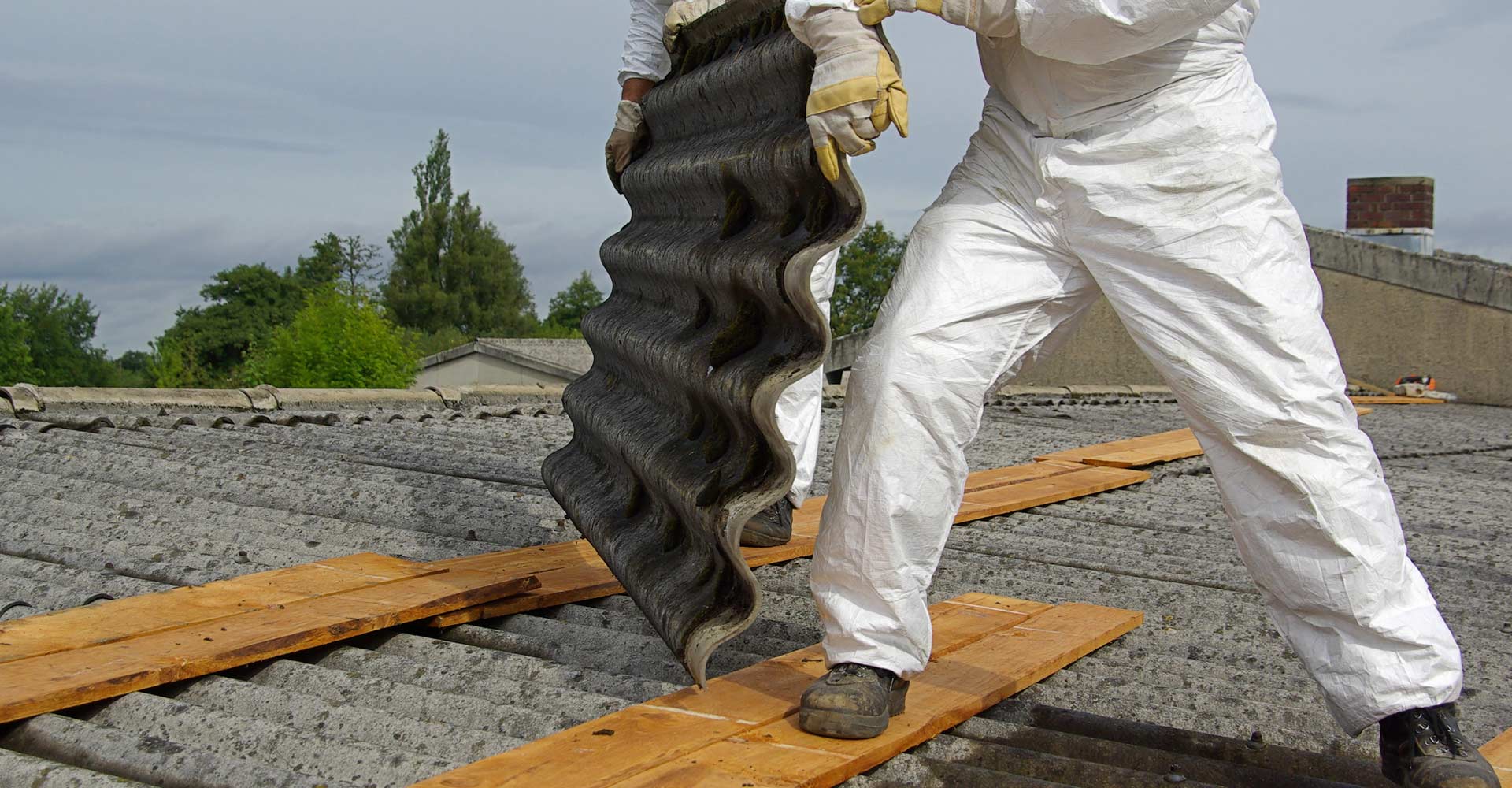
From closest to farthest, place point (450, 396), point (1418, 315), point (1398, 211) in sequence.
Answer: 1. point (450, 396)
2. point (1418, 315)
3. point (1398, 211)

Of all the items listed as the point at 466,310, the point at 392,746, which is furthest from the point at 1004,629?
the point at 466,310

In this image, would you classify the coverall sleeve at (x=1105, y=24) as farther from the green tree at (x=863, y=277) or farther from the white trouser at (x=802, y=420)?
the green tree at (x=863, y=277)

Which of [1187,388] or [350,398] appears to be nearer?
[1187,388]

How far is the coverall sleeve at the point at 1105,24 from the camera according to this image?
206cm

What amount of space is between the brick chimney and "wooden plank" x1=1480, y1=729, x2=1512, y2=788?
42.7 feet

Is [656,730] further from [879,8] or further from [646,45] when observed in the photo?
[646,45]

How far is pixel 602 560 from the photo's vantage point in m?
3.13

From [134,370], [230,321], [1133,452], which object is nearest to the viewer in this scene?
[1133,452]

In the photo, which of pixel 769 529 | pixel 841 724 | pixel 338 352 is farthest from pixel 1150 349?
pixel 338 352

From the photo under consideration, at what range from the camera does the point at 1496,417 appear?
10.3 m

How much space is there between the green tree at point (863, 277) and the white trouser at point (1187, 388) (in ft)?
127

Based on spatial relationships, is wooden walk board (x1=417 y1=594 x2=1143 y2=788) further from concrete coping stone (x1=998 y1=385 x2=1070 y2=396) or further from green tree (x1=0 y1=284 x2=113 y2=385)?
green tree (x1=0 y1=284 x2=113 y2=385)

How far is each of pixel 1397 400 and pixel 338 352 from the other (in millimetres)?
24401

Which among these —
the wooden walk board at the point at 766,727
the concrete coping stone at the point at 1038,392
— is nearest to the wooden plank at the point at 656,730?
the wooden walk board at the point at 766,727
